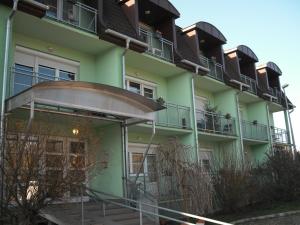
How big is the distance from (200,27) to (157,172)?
10.7m

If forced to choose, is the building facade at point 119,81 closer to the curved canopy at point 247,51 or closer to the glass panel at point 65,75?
the glass panel at point 65,75

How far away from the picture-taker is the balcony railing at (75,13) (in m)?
14.0

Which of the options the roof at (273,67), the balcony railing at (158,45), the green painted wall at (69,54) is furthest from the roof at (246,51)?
the green painted wall at (69,54)

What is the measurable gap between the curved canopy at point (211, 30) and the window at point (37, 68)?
8872 millimetres

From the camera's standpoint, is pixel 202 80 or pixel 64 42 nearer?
pixel 64 42

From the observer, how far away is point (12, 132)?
9.02 m

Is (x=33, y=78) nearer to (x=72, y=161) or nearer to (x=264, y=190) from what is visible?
(x=72, y=161)

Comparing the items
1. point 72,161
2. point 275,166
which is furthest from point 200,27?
point 72,161

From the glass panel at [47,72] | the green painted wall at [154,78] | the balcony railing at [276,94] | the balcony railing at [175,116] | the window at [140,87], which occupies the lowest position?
the balcony railing at [175,116]

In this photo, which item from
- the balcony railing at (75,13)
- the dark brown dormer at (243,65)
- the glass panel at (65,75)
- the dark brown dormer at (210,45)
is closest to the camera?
the balcony railing at (75,13)

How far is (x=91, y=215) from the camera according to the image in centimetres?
1134

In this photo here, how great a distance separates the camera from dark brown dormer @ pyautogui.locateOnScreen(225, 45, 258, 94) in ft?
79.4

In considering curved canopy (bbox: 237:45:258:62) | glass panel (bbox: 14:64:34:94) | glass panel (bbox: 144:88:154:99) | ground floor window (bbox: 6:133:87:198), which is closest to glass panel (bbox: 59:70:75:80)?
glass panel (bbox: 14:64:34:94)

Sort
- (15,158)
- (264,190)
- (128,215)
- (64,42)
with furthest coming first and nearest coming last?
(264,190) < (64,42) < (128,215) < (15,158)
